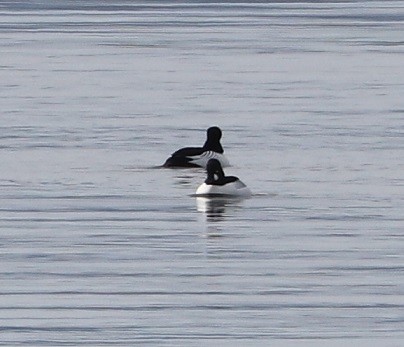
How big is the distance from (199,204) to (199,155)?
285 centimetres

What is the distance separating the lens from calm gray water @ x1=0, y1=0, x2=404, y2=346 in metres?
12.3

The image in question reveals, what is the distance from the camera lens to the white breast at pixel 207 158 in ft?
67.0

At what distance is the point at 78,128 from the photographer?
2444cm

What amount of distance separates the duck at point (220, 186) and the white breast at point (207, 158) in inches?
84.3

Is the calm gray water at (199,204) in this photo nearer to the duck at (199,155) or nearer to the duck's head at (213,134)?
the duck at (199,155)

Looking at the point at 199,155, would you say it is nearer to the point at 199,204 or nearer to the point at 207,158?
the point at 207,158

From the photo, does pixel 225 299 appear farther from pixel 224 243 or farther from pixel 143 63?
pixel 143 63

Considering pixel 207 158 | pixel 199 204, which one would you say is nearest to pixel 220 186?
pixel 199 204

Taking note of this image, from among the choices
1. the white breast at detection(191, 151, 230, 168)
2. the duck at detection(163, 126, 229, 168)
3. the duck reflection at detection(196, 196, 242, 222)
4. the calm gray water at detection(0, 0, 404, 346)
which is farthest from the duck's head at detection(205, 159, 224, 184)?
the white breast at detection(191, 151, 230, 168)

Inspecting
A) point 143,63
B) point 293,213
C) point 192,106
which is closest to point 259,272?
point 293,213

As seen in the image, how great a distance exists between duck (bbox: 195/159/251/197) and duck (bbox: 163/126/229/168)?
81.8 inches

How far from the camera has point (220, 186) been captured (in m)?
18.1

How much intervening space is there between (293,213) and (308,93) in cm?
1255

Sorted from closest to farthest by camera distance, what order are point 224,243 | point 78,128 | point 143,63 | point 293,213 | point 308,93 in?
point 224,243 < point 293,213 < point 78,128 < point 308,93 < point 143,63
